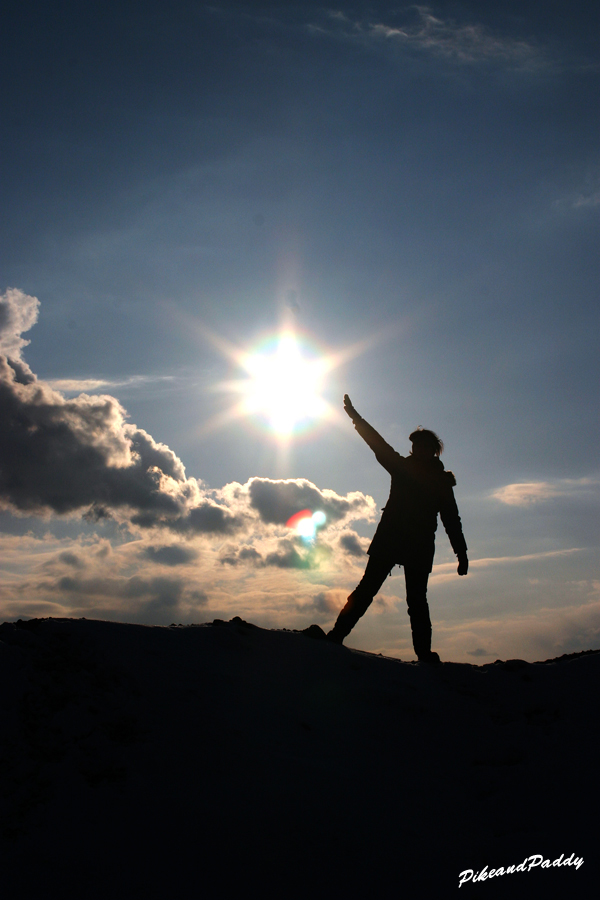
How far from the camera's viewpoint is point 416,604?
24.3ft

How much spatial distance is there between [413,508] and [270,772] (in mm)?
4249

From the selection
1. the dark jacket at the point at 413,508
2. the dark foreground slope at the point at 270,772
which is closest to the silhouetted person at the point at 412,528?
the dark jacket at the point at 413,508

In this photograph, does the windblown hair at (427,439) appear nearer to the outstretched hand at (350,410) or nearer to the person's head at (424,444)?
the person's head at (424,444)

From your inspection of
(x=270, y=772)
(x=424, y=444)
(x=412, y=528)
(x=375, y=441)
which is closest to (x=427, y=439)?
(x=424, y=444)

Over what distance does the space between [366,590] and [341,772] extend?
3.39 meters

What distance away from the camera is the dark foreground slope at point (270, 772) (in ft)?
10.8

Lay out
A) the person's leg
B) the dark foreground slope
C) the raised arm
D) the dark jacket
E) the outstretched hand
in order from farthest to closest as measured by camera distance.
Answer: the outstretched hand < the raised arm < the dark jacket < the person's leg < the dark foreground slope

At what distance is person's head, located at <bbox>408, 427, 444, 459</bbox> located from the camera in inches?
313

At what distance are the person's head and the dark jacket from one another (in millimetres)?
90

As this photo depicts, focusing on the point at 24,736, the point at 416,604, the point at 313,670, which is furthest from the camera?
the point at 416,604

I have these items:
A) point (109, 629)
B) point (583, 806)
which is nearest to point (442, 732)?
point (583, 806)

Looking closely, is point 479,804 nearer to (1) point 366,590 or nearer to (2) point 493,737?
(2) point 493,737
